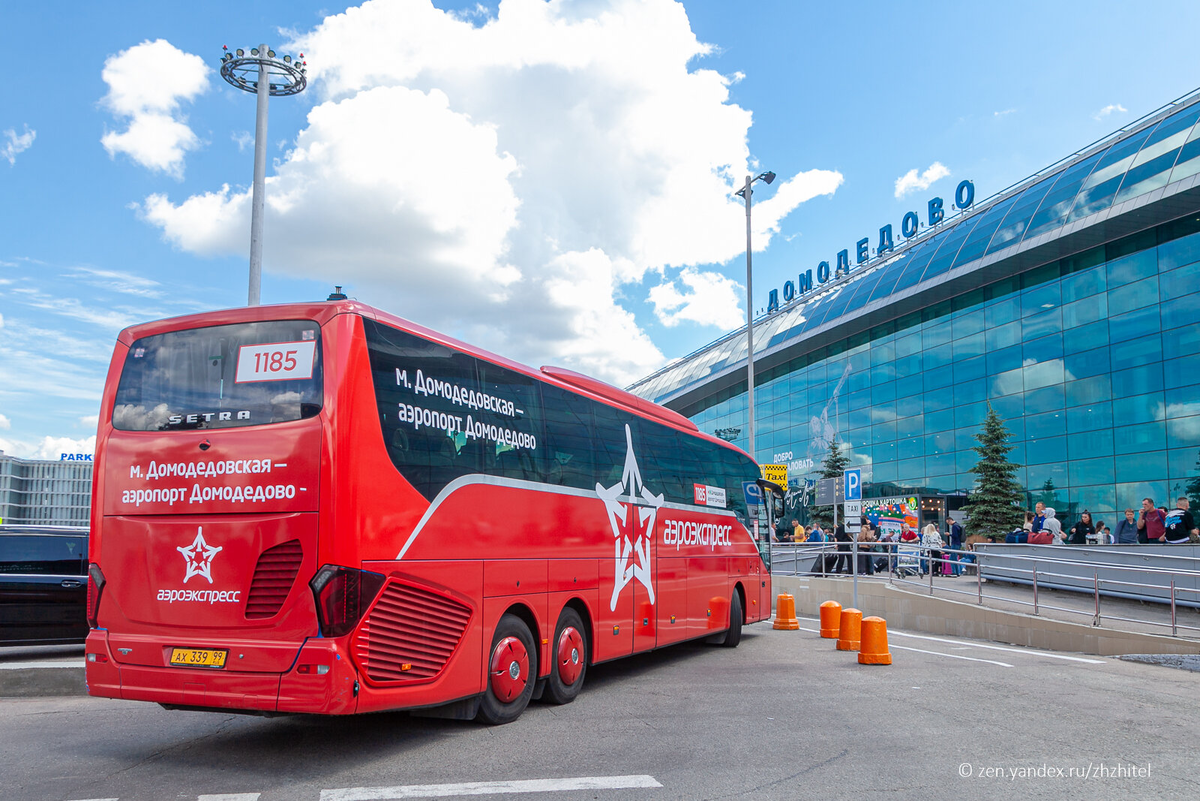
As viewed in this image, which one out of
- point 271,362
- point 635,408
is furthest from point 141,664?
point 635,408

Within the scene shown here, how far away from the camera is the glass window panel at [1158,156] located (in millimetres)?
28750

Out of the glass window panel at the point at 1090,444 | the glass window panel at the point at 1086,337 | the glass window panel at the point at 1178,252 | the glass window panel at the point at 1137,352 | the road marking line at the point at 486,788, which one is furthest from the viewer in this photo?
the glass window panel at the point at 1086,337

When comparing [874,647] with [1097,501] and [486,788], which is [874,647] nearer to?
[486,788]

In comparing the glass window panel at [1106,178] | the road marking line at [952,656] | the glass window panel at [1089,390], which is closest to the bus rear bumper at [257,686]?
the road marking line at [952,656]

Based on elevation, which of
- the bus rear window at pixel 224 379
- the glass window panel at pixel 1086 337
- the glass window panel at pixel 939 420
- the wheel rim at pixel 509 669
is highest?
the glass window panel at pixel 1086 337

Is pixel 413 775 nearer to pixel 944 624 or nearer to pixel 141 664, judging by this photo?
pixel 141 664

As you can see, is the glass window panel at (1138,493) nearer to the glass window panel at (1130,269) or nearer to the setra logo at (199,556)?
the glass window panel at (1130,269)

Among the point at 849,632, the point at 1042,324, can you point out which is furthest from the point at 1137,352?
the point at 849,632

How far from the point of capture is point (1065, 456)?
32312 mm

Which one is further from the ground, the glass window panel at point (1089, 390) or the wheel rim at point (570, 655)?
the glass window panel at point (1089, 390)

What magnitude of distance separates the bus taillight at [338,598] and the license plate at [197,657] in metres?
0.81

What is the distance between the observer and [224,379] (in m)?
6.68

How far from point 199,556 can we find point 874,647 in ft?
27.7

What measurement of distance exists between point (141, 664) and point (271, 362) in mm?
2319
